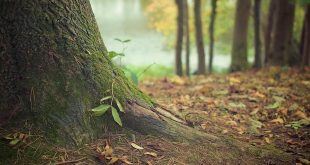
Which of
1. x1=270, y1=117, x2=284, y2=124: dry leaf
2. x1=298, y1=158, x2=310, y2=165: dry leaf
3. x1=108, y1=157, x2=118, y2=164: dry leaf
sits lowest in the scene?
x1=298, y1=158, x2=310, y2=165: dry leaf

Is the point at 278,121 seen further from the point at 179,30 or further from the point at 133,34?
the point at 133,34

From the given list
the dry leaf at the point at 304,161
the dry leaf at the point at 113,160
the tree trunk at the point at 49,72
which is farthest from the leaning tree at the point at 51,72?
the dry leaf at the point at 304,161

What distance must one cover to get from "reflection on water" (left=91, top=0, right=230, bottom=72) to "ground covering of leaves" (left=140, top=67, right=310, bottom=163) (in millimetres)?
19323

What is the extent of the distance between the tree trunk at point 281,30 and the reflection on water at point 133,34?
1525 cm

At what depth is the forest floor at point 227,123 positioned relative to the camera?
10.0 ft

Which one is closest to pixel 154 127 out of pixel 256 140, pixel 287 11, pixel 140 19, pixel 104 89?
pixel 104 89

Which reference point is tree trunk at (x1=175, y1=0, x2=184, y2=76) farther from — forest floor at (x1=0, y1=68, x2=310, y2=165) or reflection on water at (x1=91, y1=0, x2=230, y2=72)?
reflection on water at (x1=91, y1=0, x2=230, y2=72)

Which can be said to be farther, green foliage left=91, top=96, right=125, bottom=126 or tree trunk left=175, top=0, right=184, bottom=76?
tree trunk left=175, top=0, right=184, bottom=76

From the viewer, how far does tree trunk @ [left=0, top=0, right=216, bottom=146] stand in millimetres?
2871

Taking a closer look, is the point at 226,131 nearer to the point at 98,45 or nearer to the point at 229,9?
the point at 98,45

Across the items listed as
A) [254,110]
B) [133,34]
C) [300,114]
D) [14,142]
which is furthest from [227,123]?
[133,34]

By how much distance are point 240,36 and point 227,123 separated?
9.02 metres

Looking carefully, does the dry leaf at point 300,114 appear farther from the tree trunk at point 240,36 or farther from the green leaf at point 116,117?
the tree trunk at point 240,36

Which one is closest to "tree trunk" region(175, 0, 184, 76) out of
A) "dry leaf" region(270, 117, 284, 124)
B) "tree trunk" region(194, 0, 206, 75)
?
"tree trunk" region(194, 0, 206, 75)
